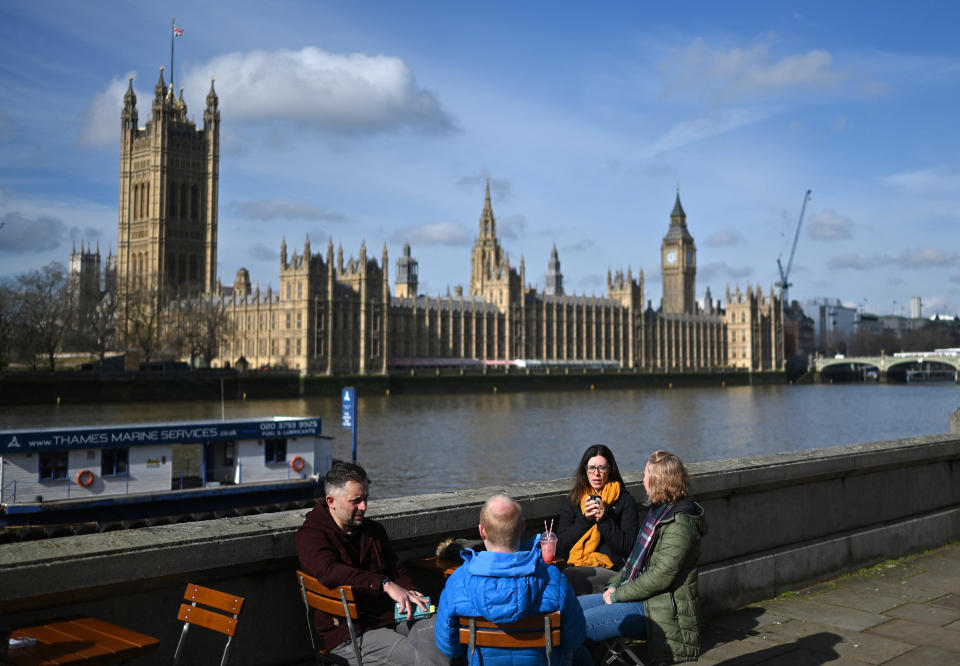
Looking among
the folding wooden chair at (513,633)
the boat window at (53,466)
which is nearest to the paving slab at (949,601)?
the folding wooden chair at (513,633)

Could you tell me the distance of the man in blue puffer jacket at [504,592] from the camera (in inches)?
134

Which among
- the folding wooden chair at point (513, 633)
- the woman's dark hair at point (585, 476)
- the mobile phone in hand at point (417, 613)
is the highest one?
the woman's dark hair at point (585, 476)

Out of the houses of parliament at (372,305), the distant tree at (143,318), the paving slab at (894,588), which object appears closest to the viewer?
the paving slab at (894,588)

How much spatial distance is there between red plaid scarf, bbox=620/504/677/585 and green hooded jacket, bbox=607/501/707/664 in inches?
1.6

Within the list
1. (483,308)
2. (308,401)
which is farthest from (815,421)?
(483,308)

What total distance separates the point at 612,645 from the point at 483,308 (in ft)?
321

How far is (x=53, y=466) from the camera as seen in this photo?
56.0ft

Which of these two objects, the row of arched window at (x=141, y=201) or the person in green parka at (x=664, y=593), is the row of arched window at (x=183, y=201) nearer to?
the row of arched window at (x=141, y=201)

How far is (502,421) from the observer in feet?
148

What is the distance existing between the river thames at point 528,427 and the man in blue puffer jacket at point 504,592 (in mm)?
18981

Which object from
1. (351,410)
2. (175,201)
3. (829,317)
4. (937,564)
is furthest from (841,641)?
(829,317)

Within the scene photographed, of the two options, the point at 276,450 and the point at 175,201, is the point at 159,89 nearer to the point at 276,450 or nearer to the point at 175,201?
the point at 175,201

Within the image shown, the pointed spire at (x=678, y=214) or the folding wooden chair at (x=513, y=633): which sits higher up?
the pointed spire at (x=678, y=214)

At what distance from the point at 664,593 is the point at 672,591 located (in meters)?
0.04
